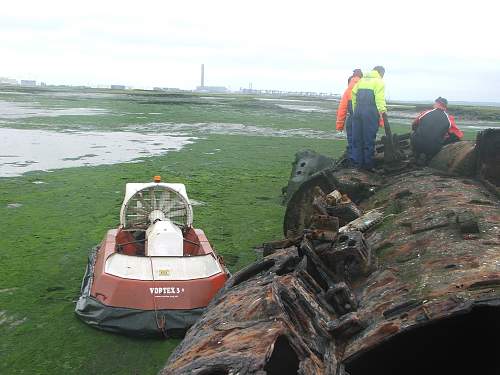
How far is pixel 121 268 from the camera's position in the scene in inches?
248

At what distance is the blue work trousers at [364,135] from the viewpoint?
922cm

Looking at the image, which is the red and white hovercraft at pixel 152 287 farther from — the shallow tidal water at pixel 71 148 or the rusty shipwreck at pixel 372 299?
the shallow tidal water at pixel 71 148

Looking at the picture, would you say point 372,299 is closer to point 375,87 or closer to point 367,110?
point 367,110

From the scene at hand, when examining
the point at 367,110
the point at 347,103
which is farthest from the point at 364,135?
the point at 347,103

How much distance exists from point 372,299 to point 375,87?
6.70 meters

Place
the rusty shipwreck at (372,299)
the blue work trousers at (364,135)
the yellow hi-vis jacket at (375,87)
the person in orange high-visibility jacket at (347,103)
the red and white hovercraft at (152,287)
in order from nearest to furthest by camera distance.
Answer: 1. the rusty shipwreck at (372,299)
2. the red and white hovercraft at (152,287)
3. the blue work trousers at (364,135)
4. the yellow hi-vis jacket at (375,87)
5. the person in orange high-visibility jacket at (347,103)

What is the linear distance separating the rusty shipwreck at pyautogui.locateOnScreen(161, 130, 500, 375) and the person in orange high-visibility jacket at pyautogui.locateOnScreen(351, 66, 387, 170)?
3.28 m

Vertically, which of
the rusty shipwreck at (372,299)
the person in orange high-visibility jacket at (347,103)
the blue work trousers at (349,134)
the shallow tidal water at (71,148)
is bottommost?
the shallow tidal water at (71,148)

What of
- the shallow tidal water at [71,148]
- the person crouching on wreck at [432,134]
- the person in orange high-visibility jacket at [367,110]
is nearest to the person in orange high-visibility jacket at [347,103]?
the person in orange high-visibility jacket at [367,110]

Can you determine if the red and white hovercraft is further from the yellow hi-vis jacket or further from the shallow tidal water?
the shallow tidal water

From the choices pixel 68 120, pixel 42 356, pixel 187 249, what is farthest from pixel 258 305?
pixel 68 120

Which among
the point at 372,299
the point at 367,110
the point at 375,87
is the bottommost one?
the point at 372,299

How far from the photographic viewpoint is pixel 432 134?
8281 millimetres

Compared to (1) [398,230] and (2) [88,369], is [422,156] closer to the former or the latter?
(1) [398,230]
